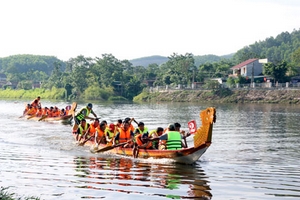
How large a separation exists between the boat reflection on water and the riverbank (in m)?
54.5

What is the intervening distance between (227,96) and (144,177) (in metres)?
64.4

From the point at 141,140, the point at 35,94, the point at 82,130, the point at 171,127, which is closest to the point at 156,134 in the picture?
the point at 141,140

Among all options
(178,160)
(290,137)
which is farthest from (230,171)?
(290,137)

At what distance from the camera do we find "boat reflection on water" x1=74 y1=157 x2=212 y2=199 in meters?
12.8

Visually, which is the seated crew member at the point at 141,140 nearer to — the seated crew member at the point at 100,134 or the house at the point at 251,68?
the seated crew member at the point at 100,134

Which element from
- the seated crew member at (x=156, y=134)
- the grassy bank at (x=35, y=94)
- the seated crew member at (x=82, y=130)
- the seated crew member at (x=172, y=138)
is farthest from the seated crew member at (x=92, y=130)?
the grassy bank at (x=35, y=94)

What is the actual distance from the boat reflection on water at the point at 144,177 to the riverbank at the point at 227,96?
2147 inches

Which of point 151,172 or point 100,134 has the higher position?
point 100,134

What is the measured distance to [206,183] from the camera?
13891mm

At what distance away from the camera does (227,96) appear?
3066 inches

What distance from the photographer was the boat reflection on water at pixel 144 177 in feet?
41.9

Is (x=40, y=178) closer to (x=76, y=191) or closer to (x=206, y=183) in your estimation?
(x=76, y=191)

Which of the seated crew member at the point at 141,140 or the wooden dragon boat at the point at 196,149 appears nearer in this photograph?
the wooden dragon boat at the point at 196,149

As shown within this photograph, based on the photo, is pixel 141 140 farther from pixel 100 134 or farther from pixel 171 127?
pixel 100 134
